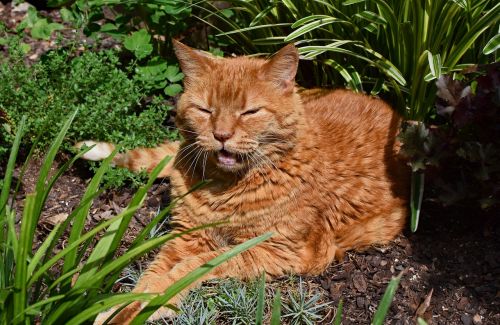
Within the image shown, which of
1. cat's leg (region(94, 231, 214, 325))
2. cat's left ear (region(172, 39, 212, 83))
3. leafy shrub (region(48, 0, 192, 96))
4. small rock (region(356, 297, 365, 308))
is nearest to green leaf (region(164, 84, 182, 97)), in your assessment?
leafy shrub (region(48, 0, 192, 96))

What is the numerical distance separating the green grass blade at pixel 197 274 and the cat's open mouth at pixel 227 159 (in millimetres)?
963

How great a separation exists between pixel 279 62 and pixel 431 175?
114 centimetres

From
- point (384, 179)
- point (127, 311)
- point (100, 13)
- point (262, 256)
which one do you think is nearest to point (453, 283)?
point (384, 179)

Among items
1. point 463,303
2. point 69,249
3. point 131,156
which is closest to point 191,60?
point 131,156

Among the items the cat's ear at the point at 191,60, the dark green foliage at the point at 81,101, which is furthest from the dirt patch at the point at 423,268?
the cat's ear at the point at 191,60

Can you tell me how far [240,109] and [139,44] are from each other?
5.05 feet

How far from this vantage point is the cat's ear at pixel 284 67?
11.0ft

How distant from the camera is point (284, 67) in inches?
134

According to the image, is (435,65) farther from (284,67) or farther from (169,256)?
(169,256)

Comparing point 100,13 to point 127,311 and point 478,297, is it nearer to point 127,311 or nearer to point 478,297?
point 127,311

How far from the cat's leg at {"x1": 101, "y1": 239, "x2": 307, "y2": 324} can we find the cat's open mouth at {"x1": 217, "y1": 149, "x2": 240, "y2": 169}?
1.69ft

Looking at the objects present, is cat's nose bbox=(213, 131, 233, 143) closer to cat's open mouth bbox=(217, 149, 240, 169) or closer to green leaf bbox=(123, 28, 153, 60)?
cat's open mouth bbox=(217, 149, 240, 169)

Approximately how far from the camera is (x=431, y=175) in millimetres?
3824

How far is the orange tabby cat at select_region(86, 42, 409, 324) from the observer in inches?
135
